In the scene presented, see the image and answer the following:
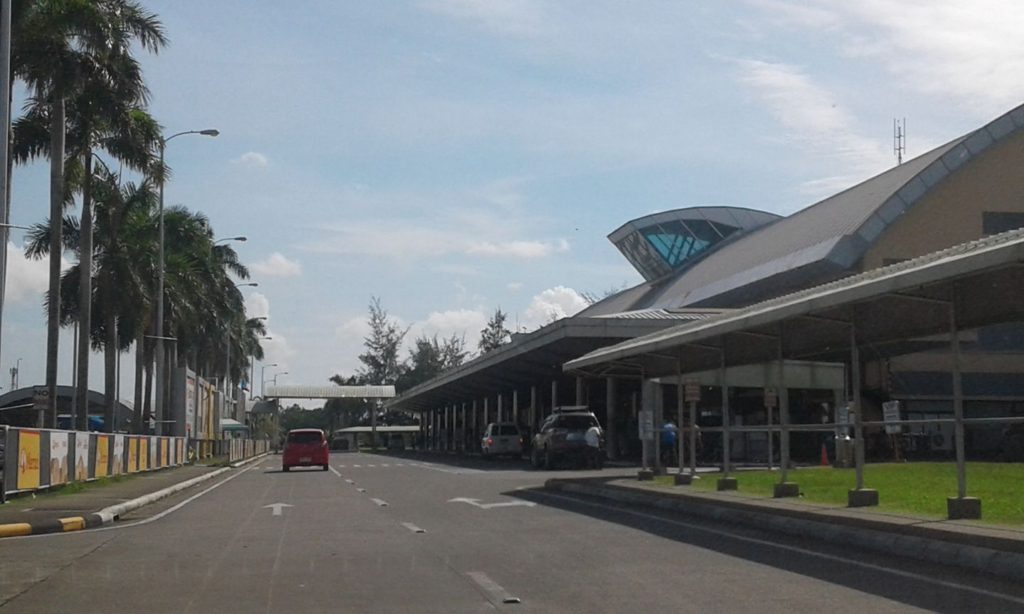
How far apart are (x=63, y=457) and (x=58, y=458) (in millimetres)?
540

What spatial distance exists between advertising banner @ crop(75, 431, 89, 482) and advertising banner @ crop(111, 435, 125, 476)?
4.11m

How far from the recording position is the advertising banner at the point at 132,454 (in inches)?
1474

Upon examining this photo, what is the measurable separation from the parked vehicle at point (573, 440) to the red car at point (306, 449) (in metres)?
8.79

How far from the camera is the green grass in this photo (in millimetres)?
17156

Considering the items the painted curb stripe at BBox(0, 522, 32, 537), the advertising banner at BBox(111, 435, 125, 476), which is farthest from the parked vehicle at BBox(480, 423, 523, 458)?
the painted curb stripe at BBox(0, 522, 32, 537)

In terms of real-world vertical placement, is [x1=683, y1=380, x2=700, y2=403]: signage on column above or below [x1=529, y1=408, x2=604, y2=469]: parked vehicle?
above

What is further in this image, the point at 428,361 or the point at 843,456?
the point at 428,361

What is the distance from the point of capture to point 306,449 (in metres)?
A: 44.3

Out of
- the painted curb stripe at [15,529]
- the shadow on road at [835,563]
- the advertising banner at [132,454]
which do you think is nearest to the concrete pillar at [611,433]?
the advertising banner at [132,454]

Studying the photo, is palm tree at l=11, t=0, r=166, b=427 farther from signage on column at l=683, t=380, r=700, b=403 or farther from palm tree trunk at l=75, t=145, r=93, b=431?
signage on column at l=683, t=380, r=700, b=403

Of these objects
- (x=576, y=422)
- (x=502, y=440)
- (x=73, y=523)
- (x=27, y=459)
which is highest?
(x=576, y=422)

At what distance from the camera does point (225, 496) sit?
28250 mm

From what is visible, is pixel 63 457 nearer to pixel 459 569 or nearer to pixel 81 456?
pixel 81 456

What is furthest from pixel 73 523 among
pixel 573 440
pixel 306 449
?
pixel 306 449
